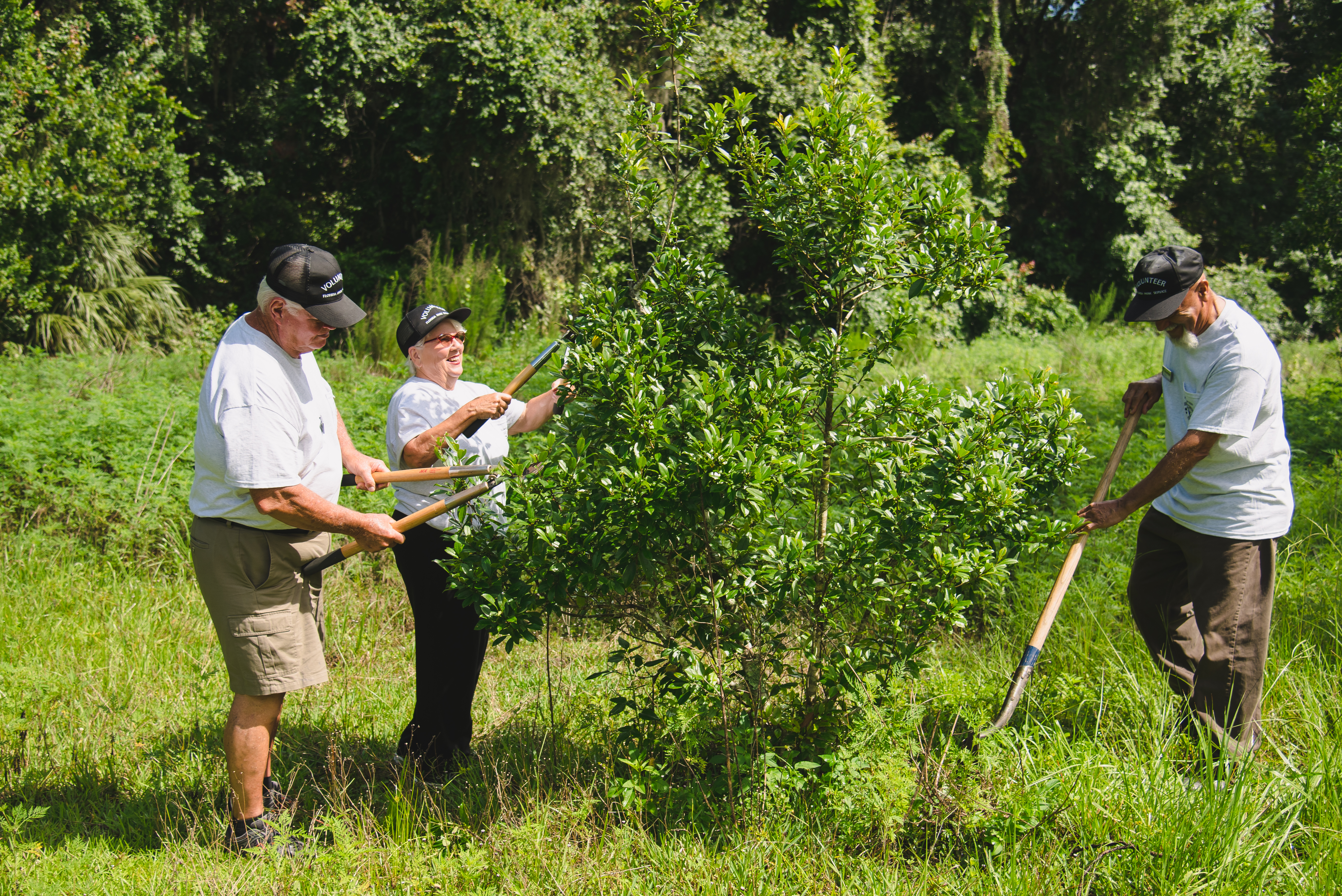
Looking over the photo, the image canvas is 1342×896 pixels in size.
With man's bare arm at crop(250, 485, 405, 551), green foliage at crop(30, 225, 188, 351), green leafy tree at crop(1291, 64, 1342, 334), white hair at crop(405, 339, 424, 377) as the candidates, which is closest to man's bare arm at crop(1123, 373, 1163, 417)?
white hair at crop(405, 339, 424, 377)

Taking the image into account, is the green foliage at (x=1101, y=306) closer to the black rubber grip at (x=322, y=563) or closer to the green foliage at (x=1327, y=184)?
the green foliage at (x=1327, y=184)

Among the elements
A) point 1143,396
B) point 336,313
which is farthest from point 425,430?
point 1143,396

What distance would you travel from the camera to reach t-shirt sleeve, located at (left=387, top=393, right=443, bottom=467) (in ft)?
11.5

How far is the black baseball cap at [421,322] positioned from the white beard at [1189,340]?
2820 mm

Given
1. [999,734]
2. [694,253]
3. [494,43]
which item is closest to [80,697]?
[694,253]

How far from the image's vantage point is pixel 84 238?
452 inches

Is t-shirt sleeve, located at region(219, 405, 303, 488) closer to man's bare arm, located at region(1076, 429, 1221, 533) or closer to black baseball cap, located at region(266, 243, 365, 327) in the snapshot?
black baseball cap, located at region(266, 243, 365, 327)

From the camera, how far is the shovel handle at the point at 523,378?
11.2 ft

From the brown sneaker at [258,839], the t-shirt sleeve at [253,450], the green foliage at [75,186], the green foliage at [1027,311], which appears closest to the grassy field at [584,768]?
the brown sneaker at [258,839]

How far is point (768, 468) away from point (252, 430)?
5.52 ft

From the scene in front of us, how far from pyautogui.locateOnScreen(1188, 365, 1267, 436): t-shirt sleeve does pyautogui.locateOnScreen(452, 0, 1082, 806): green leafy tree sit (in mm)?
642

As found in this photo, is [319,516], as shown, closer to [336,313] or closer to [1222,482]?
[336,313]

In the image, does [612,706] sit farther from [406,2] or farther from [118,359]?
[406,2]

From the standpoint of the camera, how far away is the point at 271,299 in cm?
300
